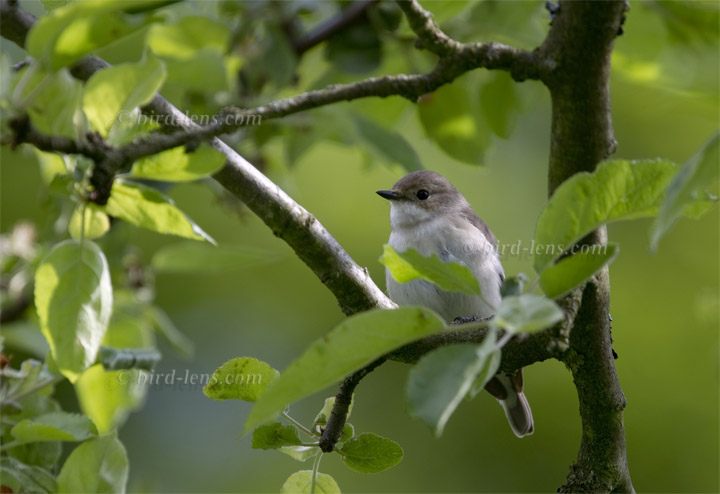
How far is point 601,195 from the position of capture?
152cm

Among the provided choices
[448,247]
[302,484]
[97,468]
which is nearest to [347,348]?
[302,484]

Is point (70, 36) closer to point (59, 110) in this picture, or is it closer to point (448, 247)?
point (59, 110)

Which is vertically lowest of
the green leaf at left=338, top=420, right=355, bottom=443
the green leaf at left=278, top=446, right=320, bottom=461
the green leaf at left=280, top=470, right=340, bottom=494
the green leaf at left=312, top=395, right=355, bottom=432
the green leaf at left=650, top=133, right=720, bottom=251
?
the green leaf at left=280, top=470, right=340, bottom=494

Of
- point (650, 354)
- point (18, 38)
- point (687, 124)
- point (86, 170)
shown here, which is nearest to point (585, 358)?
point (86, 170)

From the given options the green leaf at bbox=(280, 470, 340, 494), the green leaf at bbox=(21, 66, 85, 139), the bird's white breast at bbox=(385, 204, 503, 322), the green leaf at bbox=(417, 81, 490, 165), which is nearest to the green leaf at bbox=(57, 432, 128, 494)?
the green leaf at bbox=(280, 470, 340, 494)

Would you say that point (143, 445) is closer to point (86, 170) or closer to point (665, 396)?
point (665, 396)

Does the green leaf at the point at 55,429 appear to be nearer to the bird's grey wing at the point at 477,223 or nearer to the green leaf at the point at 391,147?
the green leaf at the point at 391,147

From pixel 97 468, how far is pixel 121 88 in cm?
102

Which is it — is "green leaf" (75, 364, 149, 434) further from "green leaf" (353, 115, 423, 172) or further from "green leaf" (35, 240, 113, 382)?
"green leaf" (353, 115, 423, 172)

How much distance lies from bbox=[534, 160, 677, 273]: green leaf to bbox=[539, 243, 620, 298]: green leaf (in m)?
0.05

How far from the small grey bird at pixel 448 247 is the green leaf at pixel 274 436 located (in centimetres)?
198

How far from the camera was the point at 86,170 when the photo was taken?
2166mm

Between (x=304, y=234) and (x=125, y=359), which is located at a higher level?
(x=304, y=234)

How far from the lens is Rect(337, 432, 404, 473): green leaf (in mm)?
2006
